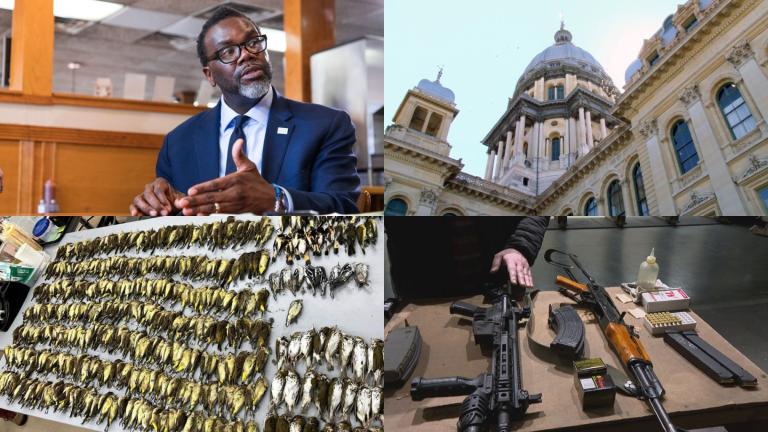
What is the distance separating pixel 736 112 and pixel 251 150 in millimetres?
2083

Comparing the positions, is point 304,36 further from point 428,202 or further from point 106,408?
point 106,408

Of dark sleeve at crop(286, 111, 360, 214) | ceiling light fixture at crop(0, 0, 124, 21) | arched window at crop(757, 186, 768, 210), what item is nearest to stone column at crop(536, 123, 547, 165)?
arched window at crop(757, 186, 768, 210)

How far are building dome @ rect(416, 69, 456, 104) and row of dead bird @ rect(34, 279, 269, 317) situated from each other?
1.26m

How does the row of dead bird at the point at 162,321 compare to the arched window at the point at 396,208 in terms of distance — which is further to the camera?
the arched window at the point at 396,208

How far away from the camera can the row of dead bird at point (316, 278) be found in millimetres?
1775

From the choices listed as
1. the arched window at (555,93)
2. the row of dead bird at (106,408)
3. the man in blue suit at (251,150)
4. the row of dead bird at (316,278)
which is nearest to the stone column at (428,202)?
the man in blue suit at (251,150)

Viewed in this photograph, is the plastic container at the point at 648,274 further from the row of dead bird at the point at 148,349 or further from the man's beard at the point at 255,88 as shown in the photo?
the man's beard at the point at 255,88

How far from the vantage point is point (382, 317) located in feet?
5.81

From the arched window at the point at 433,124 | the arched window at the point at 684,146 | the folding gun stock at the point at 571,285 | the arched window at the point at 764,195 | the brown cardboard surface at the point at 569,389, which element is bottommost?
the brown cardboard surface at the point at 569,389

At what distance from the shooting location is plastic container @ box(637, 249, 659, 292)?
6.29 ft

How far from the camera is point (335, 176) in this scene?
2086 millimetres

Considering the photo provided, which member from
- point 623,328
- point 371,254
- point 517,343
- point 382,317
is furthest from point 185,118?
point 623,328

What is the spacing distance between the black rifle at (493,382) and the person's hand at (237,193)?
2.51 ft

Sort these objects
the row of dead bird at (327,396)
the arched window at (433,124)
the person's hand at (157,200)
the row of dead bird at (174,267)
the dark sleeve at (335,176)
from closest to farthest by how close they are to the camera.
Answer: the row of dead bird at (327,396) → the row of dead bird at (174,267) → the dark sleeve at (335,176) → the person's hand at (157,200) → the arched window at (433,124)
